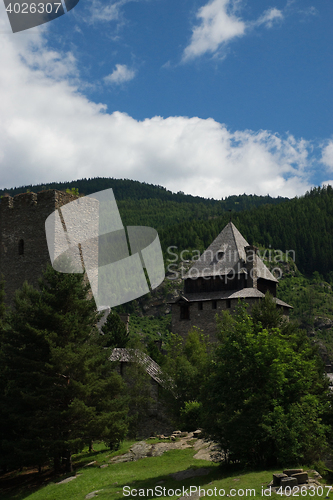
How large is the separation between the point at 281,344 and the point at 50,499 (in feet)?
33.9

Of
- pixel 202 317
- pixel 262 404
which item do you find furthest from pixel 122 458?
pixel 202 317

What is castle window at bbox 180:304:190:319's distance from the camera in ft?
153

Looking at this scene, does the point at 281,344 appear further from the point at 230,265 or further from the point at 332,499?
the point at 230,265

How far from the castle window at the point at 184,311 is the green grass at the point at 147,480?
2378 cm

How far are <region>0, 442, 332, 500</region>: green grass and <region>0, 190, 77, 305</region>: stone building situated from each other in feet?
Result: 35.4

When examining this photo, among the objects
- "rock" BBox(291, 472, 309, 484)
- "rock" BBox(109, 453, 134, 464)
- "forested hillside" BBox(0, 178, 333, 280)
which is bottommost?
"rock" BBox(109, 453, 134, 464)

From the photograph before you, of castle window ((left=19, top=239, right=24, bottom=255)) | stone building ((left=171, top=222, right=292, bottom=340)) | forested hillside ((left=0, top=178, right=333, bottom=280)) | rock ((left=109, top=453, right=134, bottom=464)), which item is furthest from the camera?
forested hillside ((left=0, top=178, right=333, bottom=280))

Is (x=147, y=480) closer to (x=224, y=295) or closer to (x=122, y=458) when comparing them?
(x=122, y=458)

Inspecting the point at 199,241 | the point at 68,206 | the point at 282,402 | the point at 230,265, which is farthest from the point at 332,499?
the point at 199,241

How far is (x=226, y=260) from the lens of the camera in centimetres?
4825

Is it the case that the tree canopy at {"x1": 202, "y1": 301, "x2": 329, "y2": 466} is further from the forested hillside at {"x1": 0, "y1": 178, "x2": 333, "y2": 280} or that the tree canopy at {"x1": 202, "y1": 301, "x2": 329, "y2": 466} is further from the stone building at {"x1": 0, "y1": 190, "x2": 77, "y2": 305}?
the forested hillside at {"x1": 0, "y1": 178, "x2": 333, "y2": 280}

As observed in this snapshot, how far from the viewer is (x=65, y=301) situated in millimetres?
23344

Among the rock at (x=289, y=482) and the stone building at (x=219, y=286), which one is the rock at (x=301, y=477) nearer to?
the rock at (x=289, y=482)

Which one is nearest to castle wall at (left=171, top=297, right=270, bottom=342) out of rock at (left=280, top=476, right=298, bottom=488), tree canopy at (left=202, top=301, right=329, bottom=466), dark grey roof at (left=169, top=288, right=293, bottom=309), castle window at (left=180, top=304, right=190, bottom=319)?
castle window at (left=180, top=304, right=190, bottom=319)
